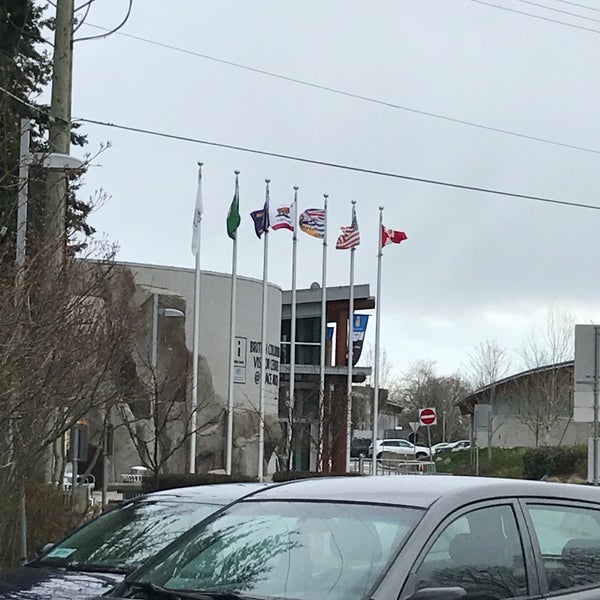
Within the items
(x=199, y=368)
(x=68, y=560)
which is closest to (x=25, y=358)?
(x=68, y=560)

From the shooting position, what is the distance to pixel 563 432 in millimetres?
64938

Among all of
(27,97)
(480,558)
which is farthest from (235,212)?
(480,558)

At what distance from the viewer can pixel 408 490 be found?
18.0 ft

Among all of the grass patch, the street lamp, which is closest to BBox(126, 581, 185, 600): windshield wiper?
the street lamp

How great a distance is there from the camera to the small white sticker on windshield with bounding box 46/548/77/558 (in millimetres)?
8336

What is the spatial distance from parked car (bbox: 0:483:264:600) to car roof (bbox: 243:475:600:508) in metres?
1.93

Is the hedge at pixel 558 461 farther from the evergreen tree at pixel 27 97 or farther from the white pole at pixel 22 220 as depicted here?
the white pole at pixel 22 220

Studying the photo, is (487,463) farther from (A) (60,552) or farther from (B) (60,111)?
(A) (60,552)

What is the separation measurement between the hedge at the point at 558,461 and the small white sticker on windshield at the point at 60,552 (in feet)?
119

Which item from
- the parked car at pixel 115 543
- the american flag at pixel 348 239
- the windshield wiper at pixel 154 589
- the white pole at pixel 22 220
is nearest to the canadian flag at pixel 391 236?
the american flag at pixel 348 239

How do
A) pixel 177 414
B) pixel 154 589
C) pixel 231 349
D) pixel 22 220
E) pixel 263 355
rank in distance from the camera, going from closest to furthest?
pixel 154 589
pixel 22 220
pixel 177 414
pixel 231 349
pixel 263 355

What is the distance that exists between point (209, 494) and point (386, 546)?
3.61 metres

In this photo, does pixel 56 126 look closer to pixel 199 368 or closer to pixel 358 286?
pixel 199 368

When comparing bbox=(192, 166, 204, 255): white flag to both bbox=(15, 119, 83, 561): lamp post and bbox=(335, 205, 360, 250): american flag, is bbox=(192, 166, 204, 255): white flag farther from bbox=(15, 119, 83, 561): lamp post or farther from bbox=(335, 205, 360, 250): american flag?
bbox=(15, 119, 83, 561): lamp post
